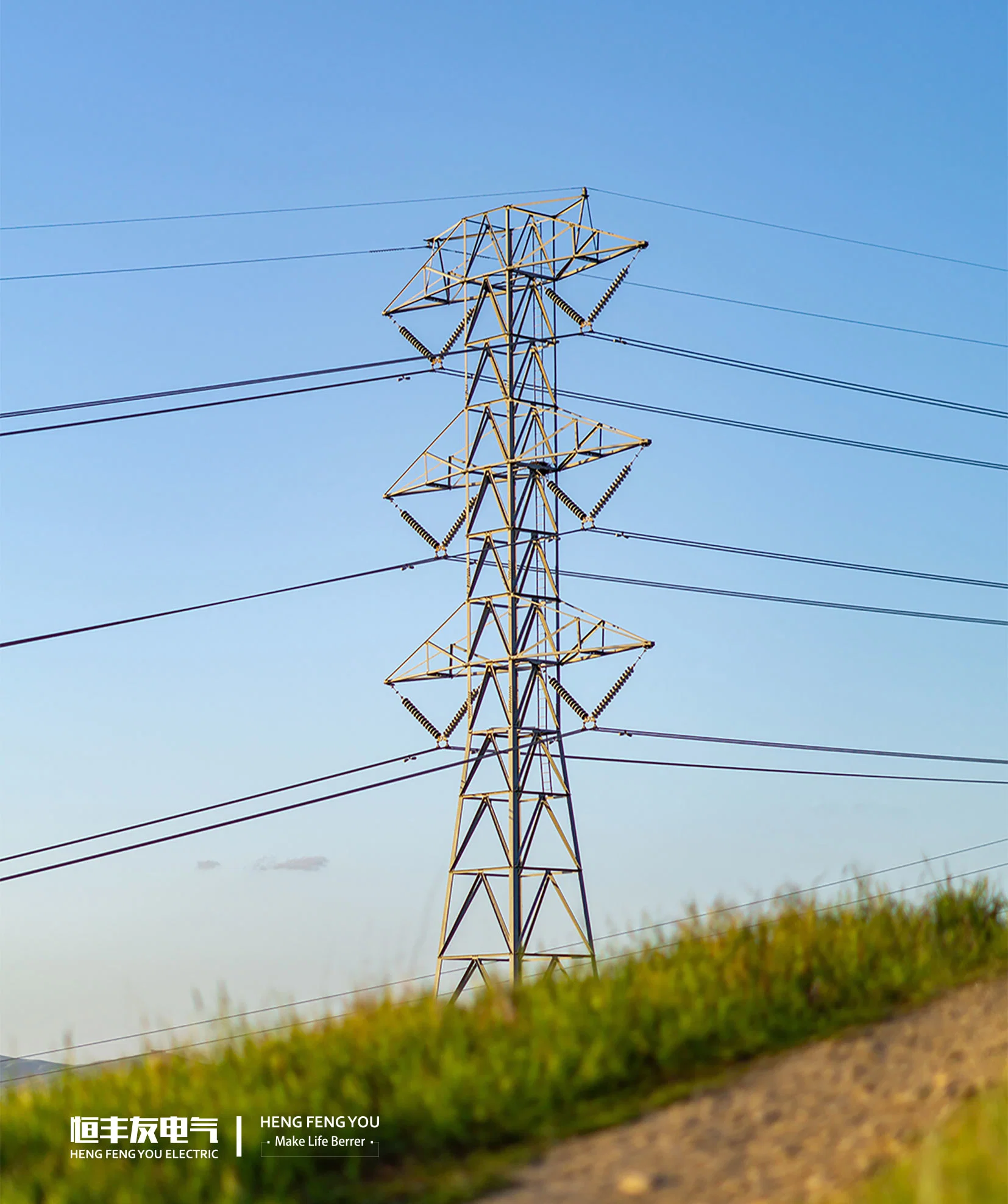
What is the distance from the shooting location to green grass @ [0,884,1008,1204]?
26.0 feet

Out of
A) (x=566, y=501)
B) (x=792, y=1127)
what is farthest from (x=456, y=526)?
(x=792, y=1127)

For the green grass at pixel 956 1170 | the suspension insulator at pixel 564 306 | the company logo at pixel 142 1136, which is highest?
the suspension insulator at pixel 564 306

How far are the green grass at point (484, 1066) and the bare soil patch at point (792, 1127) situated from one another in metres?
0.29

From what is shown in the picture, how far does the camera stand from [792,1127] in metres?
7.92

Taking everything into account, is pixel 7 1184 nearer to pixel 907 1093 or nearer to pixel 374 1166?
pixel 374 1166

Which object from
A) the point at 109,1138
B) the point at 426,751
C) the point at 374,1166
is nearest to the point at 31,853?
the point at 426,751

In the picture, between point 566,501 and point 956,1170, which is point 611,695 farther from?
point 956,1170

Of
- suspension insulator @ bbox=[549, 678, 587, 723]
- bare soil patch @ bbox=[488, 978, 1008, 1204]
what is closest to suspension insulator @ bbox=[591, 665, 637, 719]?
suspension insulator @ bbox=[549, 678, 587, 723]

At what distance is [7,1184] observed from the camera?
809 centimetres

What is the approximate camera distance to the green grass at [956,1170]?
6.05 meters

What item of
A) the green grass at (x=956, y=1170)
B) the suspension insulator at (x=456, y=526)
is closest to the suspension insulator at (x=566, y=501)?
the suspension insulator at (x=456, y=526)

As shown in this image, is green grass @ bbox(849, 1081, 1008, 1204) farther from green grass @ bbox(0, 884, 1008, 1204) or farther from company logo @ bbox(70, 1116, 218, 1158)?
company logo @ bbox(70, 1116, 218, 1158)

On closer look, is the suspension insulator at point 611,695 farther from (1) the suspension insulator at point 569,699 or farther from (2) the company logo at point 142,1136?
(2) the company logo at point 142,1136

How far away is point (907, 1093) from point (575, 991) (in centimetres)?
240
